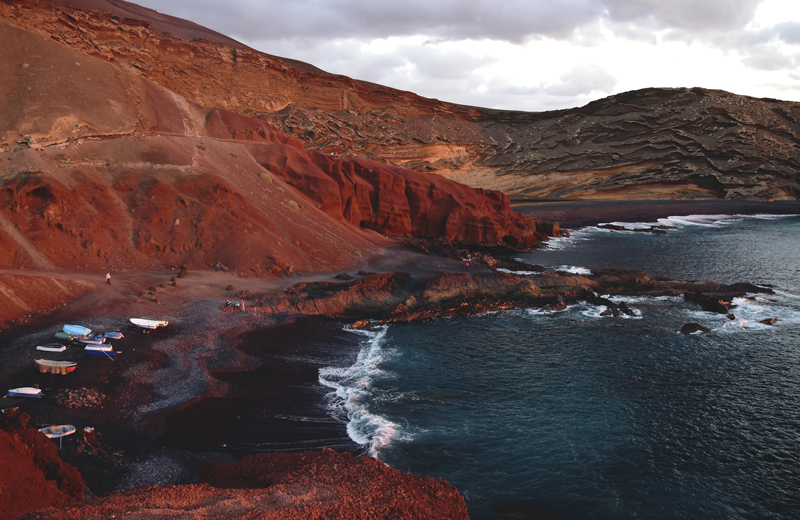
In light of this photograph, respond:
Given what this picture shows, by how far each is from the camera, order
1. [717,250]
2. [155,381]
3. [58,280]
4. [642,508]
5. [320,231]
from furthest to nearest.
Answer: [717,250], [320,231], [58,280], [155,381], [642,508]

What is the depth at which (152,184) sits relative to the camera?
34156mm

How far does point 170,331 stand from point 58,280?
6.94m

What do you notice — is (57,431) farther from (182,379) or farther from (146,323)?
(146,323)

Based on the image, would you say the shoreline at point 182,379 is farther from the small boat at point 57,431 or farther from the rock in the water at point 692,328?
the rock in the water at point 692,328

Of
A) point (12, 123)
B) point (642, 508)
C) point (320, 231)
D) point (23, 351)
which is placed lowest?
point (642, 508)

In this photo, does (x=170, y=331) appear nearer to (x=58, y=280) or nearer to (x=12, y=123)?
(x=58, y=280)

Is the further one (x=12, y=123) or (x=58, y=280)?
(x=12, y=123)

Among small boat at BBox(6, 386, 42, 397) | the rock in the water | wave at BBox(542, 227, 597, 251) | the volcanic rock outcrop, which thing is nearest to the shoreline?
small boat at BBox(6, 386, 42, 397)

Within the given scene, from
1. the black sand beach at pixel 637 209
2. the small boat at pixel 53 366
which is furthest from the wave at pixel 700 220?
the small boat at pixel 53 366

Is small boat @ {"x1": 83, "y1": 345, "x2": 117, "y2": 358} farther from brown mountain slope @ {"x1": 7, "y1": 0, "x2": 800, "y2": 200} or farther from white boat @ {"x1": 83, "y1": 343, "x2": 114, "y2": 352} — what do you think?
brown mountain slope @ {"x1": 7, "y1": 0, "x2": 800, "y2": 200}

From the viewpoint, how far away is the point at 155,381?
1916cm

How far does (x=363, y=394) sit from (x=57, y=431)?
10.3 m

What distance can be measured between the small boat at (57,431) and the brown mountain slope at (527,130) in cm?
6269

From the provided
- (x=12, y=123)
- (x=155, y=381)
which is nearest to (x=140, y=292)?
(x=155, y=381)
